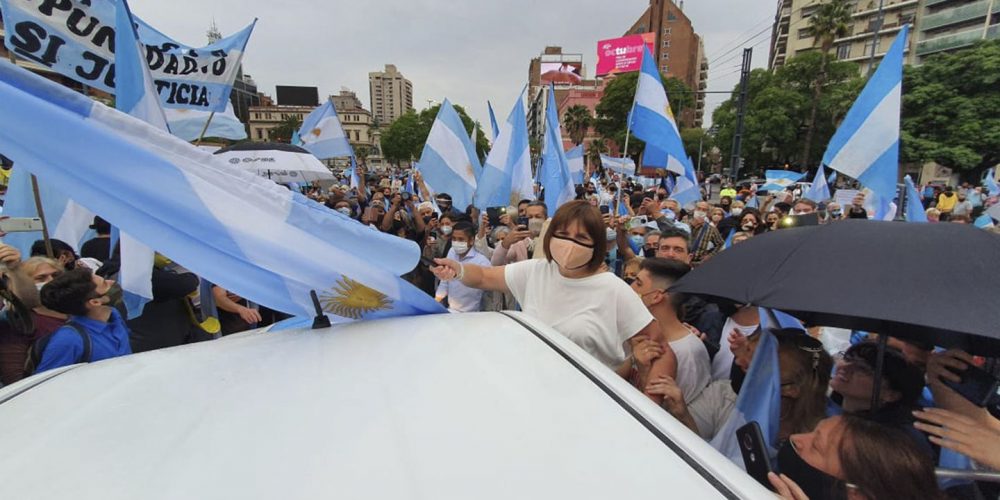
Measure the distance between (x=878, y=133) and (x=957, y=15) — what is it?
A: 61.2m

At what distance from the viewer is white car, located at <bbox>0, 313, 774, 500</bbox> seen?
0.86 metres

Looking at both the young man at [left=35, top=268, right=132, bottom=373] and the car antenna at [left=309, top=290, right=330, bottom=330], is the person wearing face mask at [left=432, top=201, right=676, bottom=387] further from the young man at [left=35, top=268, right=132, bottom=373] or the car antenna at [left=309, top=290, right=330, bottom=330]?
the young man at [left=35, top=268, right=132, bottom=373]

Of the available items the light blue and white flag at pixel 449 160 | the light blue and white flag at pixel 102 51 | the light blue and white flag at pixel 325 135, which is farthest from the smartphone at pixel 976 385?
the light blue and white flag at pixel 325 135

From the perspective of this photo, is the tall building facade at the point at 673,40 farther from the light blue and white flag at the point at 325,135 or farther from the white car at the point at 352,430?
the white car at the point at 352,430

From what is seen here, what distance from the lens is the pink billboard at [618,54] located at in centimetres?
7250

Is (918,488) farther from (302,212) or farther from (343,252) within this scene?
(302,212)

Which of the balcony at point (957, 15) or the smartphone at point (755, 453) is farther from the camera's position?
the balcony at point (957, 15)

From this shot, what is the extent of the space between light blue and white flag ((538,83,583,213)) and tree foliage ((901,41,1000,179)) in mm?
34672

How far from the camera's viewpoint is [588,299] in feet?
6.55

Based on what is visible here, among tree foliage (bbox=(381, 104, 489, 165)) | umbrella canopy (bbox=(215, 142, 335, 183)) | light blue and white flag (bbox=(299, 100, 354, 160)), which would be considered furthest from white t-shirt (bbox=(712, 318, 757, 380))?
tree foliage (bbox=(381, 104, 489, 165))

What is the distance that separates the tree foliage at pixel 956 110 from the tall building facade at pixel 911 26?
342 inches

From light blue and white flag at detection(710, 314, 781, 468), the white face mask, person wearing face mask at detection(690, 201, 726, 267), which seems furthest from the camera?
person wearing face mask at detection(690, 201, 726, 267)

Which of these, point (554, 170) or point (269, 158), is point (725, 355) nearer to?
point (554, 170)

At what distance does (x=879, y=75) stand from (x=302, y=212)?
242 inches
